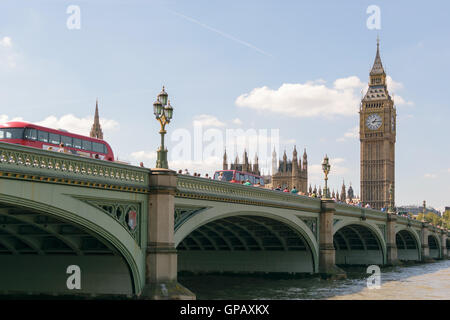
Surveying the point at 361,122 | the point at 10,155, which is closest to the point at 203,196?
the point at 10,155

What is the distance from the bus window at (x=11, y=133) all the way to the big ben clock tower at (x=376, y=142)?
157296 millimetres

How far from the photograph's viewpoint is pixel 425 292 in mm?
40906

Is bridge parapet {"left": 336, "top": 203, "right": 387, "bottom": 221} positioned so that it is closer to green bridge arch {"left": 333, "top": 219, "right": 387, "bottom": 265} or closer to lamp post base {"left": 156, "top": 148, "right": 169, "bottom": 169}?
green bridge arch {"left": 333, "top": 219, "right": 387, "bottom": 265}

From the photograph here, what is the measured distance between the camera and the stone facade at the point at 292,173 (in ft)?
615

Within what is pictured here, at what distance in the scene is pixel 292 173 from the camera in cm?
18712

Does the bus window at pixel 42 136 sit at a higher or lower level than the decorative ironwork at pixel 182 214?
higher

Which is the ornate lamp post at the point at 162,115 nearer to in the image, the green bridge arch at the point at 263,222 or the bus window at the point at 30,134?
the green bridge arch at the point at 263,222

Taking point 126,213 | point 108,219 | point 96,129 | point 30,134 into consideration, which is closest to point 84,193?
point 108,219

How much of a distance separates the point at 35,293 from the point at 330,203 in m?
22.6

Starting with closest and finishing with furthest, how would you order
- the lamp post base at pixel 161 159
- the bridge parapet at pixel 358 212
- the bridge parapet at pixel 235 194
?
the lamp post base at pixel 161 159 → the bridge parapet at pixel 235 194 → the bridge parapet at pixel 358 212

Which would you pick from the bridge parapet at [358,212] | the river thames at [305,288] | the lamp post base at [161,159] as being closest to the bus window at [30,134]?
the lamp post base at [161,159]

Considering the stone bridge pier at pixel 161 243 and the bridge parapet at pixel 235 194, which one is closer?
the stone bridge pier at pixel 161 243

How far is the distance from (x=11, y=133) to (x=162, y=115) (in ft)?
29.5

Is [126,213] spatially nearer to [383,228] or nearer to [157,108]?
[157,108]
